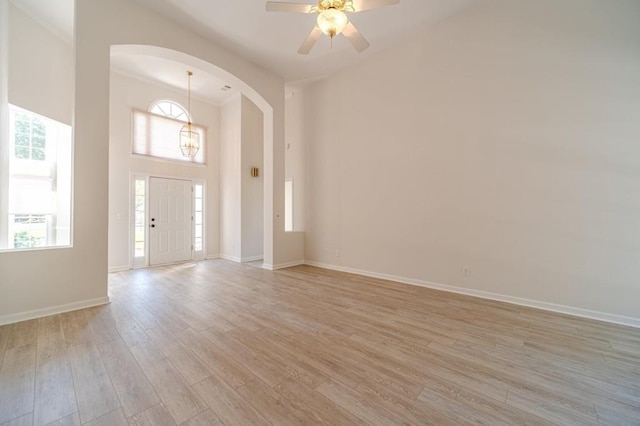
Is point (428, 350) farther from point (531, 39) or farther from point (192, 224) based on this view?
point (192, 224)

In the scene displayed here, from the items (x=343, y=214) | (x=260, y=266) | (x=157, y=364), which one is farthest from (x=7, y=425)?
(x=343, y=214)

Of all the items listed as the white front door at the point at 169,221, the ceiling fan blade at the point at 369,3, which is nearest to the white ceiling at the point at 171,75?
the white front door at the point at 169,221

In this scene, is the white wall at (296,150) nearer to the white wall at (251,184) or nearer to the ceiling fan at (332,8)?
the white wall at (251,184)

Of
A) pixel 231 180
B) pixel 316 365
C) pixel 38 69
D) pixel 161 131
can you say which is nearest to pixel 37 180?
Result: pixel 38 69

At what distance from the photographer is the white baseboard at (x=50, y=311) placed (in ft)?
8.26

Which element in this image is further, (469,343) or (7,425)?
(469,343)

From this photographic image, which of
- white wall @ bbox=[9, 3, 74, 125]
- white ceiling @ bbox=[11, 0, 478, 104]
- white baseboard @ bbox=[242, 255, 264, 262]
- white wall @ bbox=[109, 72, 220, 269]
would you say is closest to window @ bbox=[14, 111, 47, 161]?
white wall @ bbox=[9, 3, 74, 125]

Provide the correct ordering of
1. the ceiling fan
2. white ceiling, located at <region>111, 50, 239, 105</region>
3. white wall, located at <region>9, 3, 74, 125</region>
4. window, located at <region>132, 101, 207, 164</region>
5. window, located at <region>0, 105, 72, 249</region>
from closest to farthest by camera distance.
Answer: the ceiling fan, white wall, located at <region>9, 3, 74, 125</region>, window, located at <region>0, 105, 72, 249</region>, white ceiling, located at <region>111, 50, 239, 105</region>, window, located at <region>132, 101, 207, 164</region>

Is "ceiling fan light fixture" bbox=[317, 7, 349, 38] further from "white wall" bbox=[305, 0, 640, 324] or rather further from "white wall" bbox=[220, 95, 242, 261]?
"white wall" bbox=[220, 95, 242, 261]

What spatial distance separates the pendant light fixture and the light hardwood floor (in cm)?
353

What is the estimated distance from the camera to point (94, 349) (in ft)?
6.75

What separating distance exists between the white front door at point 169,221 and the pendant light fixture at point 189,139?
2.47 ft

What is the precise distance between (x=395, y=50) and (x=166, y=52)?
366 centimetres

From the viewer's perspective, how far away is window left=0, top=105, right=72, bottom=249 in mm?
3578
